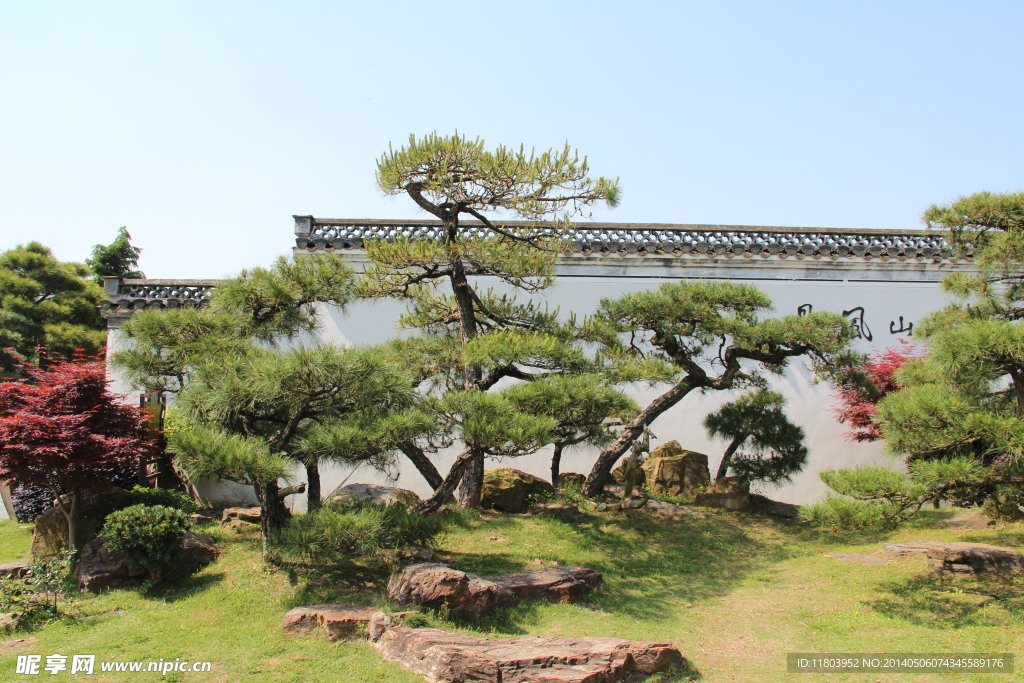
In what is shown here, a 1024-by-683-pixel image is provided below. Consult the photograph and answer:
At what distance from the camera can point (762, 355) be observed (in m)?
7.51

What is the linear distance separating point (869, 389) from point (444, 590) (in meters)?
4.98

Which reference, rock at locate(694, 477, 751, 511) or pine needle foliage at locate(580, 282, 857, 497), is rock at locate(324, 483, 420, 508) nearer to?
pine needle foliage at locate(580, 282, 857, 497)

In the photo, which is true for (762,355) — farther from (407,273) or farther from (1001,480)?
(407,273)

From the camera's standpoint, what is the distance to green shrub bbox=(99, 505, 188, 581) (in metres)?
4.93

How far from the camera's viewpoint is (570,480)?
8227 millimetres

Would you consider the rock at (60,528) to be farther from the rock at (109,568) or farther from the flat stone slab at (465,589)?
the flat stone slab at (465,589)

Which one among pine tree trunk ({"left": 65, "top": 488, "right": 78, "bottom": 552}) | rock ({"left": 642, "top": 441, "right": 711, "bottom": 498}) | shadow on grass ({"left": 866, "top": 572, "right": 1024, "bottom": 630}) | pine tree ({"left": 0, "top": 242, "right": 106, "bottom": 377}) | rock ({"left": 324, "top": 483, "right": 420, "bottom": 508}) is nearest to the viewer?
shadow on grass ({"left": 866, "top": 572, "right": 1024, "bottom": 630})

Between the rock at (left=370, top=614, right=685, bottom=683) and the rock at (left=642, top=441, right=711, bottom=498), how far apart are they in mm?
4247

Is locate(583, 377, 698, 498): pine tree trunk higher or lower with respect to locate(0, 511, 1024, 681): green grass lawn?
higher

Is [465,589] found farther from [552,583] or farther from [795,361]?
[795,361]

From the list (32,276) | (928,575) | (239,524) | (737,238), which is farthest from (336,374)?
(32,276)

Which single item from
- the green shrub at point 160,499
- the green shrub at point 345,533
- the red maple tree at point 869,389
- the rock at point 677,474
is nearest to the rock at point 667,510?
the rock at point 677,474

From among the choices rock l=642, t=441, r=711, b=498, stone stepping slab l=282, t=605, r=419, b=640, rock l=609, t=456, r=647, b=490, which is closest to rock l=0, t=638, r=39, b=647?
stone stepping slab l=282, t=605, r=419, b=640

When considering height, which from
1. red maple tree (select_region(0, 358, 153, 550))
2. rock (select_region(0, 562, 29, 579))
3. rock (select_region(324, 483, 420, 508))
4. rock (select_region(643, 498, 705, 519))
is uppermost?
red maple tree (select_region(0, 358, 153, 550))
